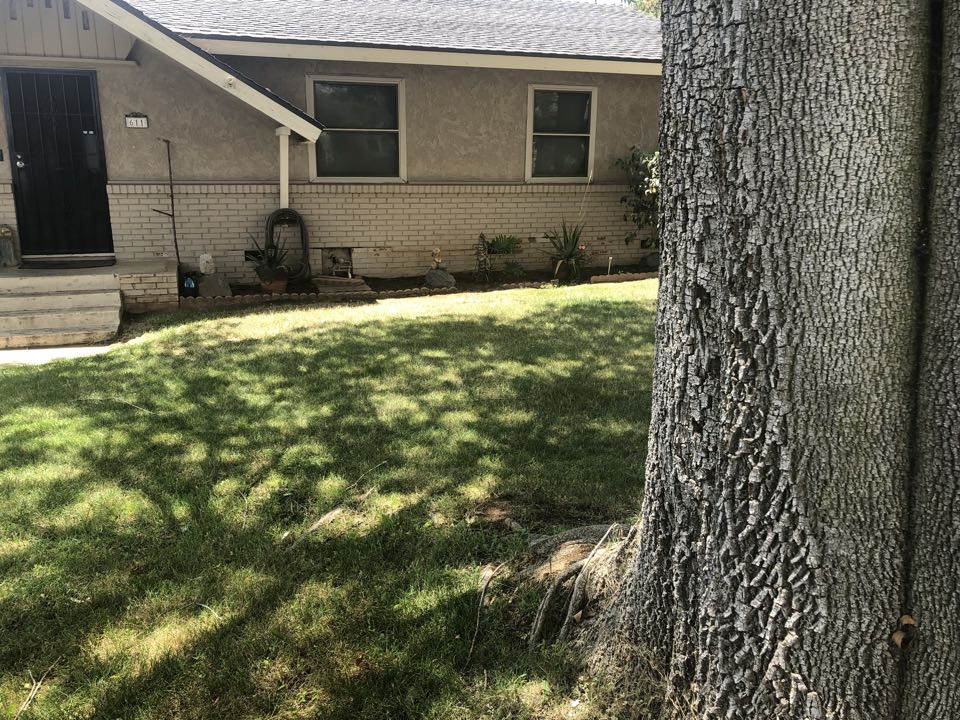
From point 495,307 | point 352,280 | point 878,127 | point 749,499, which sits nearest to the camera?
point 878,127

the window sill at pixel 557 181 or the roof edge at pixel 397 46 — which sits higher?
the roof edge at pixel 397 46

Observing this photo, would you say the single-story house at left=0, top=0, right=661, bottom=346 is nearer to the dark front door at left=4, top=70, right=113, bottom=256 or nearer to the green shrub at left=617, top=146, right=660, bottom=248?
the dark front door at left=4, top=70, right=113, bottom=256

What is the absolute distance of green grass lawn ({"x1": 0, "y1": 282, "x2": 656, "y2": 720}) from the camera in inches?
109

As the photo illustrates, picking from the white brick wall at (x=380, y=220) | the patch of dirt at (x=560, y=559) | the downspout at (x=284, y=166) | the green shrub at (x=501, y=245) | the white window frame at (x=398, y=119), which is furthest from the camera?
the green shrub at (x=501, y=245)

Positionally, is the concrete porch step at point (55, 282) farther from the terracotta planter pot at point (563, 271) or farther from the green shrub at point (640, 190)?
the green shrub at point (640, 190)

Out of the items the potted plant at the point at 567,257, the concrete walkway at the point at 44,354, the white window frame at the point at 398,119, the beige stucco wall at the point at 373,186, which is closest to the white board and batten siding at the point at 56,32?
the beige stucco wall at the point at 373,186

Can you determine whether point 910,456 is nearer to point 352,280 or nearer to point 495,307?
point 495,307

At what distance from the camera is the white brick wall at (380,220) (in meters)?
10.7

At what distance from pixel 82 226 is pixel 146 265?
1.19m

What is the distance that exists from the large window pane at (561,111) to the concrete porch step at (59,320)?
6.90m

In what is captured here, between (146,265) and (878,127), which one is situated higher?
(878,127)

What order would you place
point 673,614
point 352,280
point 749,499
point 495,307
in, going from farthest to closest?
point 352,280, point 495,307, point 673,614, point 749,499

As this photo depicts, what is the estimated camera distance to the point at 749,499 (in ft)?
7.06

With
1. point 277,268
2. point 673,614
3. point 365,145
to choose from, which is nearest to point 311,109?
point 365,145
